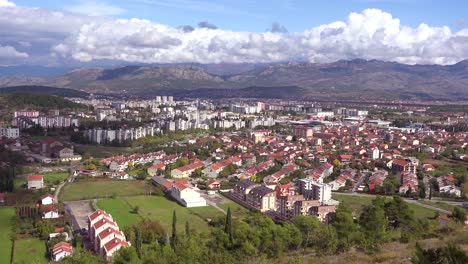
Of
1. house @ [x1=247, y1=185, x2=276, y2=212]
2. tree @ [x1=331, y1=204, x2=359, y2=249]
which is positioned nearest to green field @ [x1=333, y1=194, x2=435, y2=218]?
house @ [x1=247, y1=185, x2=276, y2=212]

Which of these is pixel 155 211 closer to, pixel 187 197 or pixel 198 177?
pixel 187 197

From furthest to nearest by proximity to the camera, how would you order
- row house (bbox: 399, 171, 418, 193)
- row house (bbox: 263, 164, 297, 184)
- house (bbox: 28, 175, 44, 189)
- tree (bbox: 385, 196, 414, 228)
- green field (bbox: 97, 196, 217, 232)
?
row house (bbox: 263, 164, 297, 184) < row house (bbox: 399, 171, 418, 193) < house (bbox: 28, 175, 44, 189) < green field (bbox: 97, 196, 217, 232) < tree (bbox: 385, 196, 414, 228)

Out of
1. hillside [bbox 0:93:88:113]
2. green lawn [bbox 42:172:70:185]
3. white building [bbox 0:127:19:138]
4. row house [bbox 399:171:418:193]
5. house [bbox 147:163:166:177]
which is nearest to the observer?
row house [bbox 399:171:418:193]

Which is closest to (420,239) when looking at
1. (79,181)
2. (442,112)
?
(79,181)

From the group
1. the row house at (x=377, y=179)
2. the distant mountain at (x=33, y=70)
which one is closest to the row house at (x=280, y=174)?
the row house at (x=377, y=179)

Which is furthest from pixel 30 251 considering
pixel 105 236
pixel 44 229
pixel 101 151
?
pixel 101 151

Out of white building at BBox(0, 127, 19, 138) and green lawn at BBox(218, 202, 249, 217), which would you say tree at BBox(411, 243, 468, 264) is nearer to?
green lawn at BBox(218, 202, 249, 217)
